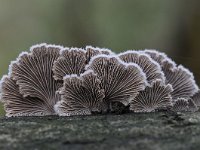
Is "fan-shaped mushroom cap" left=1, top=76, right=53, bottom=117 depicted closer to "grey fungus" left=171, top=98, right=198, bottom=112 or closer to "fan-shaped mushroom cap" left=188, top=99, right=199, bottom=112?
"grey fungus" left=171, top=98, right=198, bottom=112

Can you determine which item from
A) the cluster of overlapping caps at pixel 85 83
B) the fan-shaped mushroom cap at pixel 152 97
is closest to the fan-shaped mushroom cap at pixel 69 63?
the cluster of overlapping caps at pixel 85 83

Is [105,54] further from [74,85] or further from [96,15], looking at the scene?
[96,15]

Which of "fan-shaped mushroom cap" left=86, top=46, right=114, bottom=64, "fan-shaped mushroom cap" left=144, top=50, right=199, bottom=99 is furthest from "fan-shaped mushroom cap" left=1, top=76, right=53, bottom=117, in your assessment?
"fan-shaped mushroom cap" left=144, top=50, right=199, bottom=99

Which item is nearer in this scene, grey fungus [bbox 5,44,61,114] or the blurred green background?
grey fungus [bbox 5,44,61,114]

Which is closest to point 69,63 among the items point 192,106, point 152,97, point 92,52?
point 92,52

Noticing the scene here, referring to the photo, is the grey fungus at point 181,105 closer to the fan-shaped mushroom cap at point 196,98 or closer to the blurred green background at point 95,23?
the fan-shaped mushroom cap at point 196,98

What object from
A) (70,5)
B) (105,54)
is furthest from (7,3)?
(105,54)

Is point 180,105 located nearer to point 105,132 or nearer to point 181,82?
point 181,82
